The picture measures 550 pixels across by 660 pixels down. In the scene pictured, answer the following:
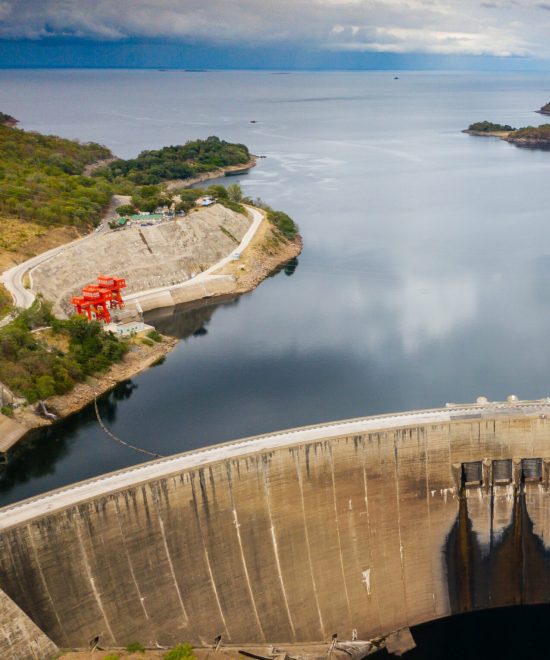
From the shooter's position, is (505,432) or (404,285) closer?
(505,432)

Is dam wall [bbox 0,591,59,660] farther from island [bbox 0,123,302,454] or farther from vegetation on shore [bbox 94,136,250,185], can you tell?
vegetation on shore [bbox 94,136,250,185]

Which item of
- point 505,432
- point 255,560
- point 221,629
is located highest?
point 505,432

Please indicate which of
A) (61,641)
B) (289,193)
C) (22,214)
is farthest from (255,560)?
(289,193)

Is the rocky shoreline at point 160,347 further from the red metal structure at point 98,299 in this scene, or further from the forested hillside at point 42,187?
the forested hillside at point 42,187

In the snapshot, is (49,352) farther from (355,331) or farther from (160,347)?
(355,331)

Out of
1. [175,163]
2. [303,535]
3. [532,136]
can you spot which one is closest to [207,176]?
[175,163]

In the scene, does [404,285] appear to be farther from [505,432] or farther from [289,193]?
[289,193]

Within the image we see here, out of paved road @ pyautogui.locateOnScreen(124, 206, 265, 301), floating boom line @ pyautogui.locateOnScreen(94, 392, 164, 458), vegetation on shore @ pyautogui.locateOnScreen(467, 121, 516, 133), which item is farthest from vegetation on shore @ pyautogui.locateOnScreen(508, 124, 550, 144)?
floating boom line @ pyautogui.locateOnScreen(94, 392, 164, 458)
